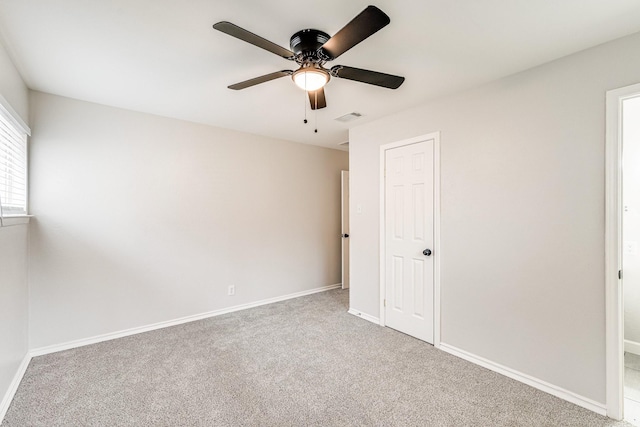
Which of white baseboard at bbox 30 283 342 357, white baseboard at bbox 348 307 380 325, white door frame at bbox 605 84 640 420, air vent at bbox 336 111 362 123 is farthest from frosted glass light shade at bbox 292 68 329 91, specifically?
white baseboard at bbox 30 283 342 357

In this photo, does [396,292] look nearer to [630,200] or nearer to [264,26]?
[630,200]

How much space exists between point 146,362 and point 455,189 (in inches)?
125

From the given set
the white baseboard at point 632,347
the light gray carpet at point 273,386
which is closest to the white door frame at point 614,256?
the light gray carpet at point 273,386

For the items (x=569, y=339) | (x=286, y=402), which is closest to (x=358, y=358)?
(x=286, y=402)

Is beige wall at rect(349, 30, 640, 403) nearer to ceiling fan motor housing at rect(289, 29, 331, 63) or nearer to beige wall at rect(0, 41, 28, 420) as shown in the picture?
ceiling fan motor housing at rect(289, 29, 331, 63)

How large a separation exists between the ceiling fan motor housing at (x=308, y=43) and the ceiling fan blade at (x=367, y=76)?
0.14 metres

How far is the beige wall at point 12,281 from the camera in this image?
1.95 m

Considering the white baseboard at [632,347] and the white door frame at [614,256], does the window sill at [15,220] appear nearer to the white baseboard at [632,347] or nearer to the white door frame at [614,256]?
the white door frame at [614,256]

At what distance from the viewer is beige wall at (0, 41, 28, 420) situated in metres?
1.95

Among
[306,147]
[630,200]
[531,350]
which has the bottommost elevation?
[531,350]

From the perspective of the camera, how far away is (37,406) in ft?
6.42

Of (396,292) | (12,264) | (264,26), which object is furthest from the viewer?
(396,292)

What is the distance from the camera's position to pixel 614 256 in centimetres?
185

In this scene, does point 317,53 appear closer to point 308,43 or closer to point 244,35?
point 308,43
